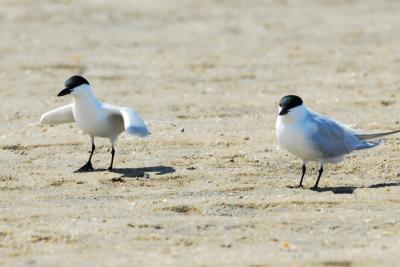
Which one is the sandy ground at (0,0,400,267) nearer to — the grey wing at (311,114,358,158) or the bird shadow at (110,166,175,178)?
the bird shadow at (110,166,175,178)

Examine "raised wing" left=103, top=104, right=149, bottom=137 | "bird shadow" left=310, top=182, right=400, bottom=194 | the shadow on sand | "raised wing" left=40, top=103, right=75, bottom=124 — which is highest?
"raised wing" left=103, top=104, right=149, bottom=137

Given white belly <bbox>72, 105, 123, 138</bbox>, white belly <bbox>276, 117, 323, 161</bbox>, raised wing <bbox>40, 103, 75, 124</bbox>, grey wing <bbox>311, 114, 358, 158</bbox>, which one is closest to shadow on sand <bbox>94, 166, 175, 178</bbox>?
white belly <bbox>72, 105, 123, 138</bbox>

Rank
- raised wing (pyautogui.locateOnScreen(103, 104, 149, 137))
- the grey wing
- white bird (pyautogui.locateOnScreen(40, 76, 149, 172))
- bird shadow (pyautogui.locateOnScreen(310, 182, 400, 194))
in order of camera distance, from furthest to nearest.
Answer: white bird (pyautogui.locateOnScreen(40, 76, 149, 172))
raised wing (pyautogui.locateOnScreen(103, 104, 149, 137))
the grey wing
bird shadow (pyautogui.locateOnScreen(310, 182, 400, 194))

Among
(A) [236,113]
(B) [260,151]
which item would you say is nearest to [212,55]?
(A) [236,113]

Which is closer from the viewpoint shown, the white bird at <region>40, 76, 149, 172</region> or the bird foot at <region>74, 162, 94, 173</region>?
the bird foot at <region>74, 162, 94, 173</region>

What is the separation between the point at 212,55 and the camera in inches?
563

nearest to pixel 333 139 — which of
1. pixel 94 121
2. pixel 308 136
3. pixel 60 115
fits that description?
pixel 308 136

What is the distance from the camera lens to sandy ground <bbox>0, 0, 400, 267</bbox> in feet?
20.2

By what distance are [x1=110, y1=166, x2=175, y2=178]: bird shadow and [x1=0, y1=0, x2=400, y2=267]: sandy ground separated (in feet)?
0.07

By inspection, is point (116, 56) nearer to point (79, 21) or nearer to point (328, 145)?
point (79, 21)

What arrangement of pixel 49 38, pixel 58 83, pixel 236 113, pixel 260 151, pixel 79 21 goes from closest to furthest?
pixel 260 151 < pixel 236 113 < pixel 58 83 < pixel 49 38 < pixel 79 21

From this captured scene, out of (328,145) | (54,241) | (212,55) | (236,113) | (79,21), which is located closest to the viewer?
(54,241)

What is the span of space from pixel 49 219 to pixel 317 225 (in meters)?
1.68

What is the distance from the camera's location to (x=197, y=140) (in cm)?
941
